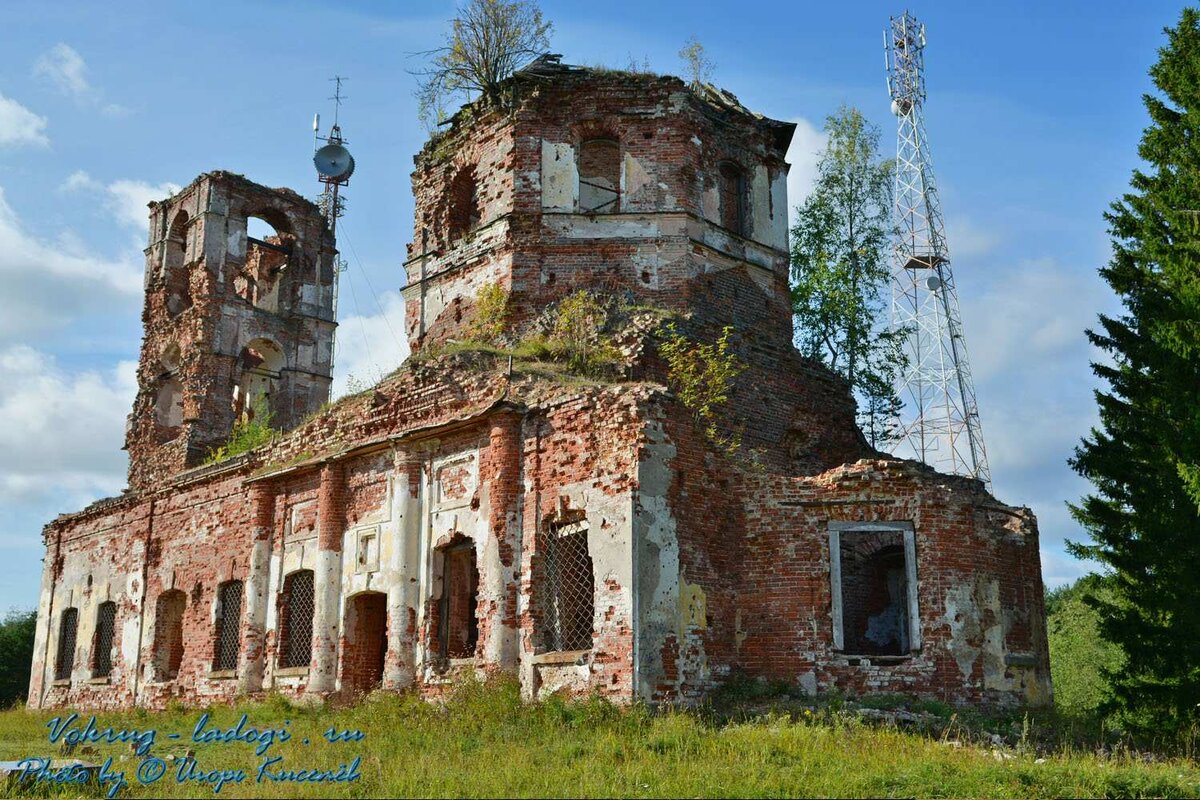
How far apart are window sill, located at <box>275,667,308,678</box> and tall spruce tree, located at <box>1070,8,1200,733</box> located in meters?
10.4

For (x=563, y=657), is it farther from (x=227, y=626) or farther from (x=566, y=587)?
Answer: (x=227, y=626)

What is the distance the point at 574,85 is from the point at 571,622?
8.84 m

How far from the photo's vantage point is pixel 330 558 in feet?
50.2

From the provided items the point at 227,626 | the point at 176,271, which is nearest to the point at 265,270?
the point at 176,271

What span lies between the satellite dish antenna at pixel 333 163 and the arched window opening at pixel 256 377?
26.8ft

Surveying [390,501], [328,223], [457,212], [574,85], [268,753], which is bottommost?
[268,753]

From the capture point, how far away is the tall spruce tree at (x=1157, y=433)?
538 inches

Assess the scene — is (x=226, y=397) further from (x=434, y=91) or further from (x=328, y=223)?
(x=434, y=91)

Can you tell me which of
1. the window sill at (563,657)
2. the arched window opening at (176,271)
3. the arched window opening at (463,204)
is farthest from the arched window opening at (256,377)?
the window sill at (563,657)

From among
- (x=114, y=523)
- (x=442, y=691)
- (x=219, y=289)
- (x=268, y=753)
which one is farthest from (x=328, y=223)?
(x=268, y=753)

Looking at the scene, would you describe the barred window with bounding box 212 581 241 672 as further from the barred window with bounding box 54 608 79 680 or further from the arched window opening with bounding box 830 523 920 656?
the arched window opening with bounding box 830 523 920 656

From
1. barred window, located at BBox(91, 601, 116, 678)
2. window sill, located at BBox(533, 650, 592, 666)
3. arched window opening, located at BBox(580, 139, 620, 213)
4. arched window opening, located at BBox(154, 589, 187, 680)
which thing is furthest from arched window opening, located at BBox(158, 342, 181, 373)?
window sill, located at BBox(533, 650, 592, 666)

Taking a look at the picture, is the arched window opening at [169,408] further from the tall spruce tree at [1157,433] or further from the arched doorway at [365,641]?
the tall spruce tree at [1157,433]

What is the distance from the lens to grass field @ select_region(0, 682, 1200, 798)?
8.92 meters
